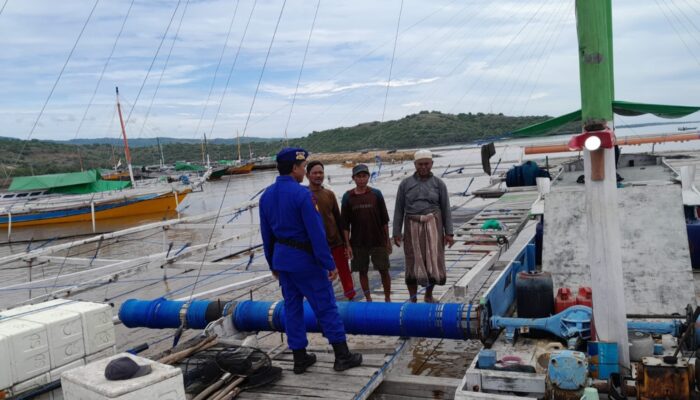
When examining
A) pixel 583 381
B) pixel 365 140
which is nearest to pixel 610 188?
pixel 583 381

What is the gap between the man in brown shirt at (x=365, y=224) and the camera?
6.34 meters

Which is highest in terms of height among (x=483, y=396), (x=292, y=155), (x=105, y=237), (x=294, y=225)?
(x=292, y=155)

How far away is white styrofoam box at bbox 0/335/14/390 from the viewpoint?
3.92m

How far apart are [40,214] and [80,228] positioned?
308 centimetres

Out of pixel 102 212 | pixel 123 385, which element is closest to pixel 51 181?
pixel 102 212

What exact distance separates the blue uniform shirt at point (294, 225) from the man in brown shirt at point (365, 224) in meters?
1.78

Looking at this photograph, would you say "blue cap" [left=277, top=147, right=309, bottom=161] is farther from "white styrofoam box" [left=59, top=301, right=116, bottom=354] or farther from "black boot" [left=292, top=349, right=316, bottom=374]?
"white styrofoam box" [left=59, top=301, right=116, bottom=354]

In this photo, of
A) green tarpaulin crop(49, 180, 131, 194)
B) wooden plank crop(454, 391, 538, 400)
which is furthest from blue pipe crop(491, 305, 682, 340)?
green tarpaulin crop(49, 180, 131, 194)

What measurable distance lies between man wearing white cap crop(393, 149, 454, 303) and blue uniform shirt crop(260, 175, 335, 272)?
182 cm

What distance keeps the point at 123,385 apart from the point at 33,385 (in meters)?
1.31

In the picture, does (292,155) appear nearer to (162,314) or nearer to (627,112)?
(162,314)

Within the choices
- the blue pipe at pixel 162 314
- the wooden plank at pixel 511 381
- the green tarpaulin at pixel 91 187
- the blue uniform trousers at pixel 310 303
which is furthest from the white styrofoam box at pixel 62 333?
the green tarpaulin at pixel 91 187

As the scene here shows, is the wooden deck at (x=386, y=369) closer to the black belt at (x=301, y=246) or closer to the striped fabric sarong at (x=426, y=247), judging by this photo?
the striped fabric sarong at (x=426, y=247)

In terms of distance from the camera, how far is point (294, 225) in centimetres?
453
